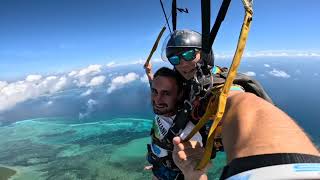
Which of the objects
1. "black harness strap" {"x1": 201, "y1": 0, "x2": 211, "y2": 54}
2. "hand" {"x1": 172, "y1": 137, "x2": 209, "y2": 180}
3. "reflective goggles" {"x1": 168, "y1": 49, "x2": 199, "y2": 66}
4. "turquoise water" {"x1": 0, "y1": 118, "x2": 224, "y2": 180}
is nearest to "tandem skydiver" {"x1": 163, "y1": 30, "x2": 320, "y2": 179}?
"hand" {"x1": 172, "y1": 137, "x2": 209, "y2": 180}

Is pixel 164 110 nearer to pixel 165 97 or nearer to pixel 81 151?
pixel 165 97

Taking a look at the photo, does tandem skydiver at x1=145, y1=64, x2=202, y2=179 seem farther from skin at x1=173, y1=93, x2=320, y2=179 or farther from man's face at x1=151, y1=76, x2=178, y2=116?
skin at x1=173, y1=93, x2=320, y2=179

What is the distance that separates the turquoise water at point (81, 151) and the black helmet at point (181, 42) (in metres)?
50.8

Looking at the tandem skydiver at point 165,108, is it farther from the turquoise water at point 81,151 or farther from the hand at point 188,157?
the turquoise water at point 81,151

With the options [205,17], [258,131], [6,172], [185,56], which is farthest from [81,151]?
[258,131]

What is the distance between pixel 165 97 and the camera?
2.76m

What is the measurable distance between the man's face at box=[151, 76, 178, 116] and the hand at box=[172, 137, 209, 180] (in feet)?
4.21

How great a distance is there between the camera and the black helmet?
2885mm


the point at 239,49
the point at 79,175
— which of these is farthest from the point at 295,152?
the point at 79,175

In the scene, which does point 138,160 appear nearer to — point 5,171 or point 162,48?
point 5,171

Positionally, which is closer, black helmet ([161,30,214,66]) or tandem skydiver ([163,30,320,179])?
tandem skydiver ([163,30,320,179])

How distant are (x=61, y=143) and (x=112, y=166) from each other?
23358 mm

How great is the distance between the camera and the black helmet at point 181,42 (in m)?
2.88

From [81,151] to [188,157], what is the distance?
73972mm
